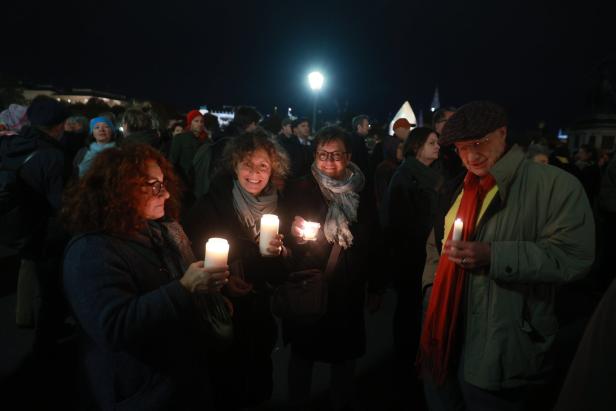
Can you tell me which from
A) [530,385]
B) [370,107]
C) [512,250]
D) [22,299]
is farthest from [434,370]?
[370,107]

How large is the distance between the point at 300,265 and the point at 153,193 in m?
1.37

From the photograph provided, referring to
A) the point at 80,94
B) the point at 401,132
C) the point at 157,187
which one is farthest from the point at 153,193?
the point at 80,94

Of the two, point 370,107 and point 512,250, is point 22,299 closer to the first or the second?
point 512,250

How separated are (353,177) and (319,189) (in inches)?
12.2

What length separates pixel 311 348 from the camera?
129 inches

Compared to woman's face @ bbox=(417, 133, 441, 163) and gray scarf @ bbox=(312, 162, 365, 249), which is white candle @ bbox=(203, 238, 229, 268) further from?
woman's face @ bbox=(417, 133, 441, 163)

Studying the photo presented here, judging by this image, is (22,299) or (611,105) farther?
(611,105)

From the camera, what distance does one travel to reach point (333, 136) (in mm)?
3467

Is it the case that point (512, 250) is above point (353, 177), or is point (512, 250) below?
below

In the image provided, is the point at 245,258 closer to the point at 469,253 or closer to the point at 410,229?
the point at 469,253

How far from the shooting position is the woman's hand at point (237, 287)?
2666 mm

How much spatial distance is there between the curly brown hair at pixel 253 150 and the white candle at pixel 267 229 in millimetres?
812

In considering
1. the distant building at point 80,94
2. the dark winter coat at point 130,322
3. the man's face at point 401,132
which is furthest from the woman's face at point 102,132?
the distant building at point 80,94

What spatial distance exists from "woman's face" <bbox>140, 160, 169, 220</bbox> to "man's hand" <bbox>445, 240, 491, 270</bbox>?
1567 mm
